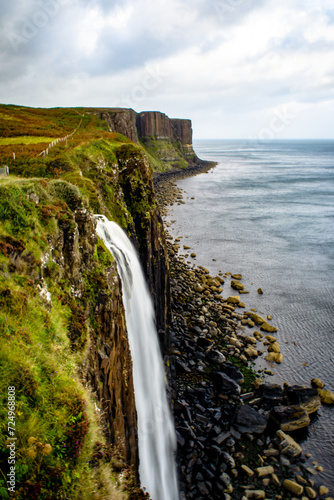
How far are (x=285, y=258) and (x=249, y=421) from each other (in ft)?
93.4

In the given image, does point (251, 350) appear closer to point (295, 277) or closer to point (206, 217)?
point (295, 277)

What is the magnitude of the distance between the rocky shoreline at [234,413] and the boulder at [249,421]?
49mm

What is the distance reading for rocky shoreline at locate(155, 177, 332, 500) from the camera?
14.9m

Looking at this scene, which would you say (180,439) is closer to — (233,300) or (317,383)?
(317,383)

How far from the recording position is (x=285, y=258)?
139 ft

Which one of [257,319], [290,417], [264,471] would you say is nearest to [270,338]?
[257,319]

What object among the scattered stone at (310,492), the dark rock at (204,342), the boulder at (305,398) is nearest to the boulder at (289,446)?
the scattered stone at (310,492)

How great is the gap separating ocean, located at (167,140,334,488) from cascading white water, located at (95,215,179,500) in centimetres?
765

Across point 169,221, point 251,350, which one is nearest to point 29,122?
point 169,221

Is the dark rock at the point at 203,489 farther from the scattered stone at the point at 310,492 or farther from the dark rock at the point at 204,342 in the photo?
the dark rock at the point at 204,342

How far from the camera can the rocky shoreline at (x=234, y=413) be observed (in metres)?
14.9

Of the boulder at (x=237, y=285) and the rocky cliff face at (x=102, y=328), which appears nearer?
the rocky cliff face at (x=102, y=328)

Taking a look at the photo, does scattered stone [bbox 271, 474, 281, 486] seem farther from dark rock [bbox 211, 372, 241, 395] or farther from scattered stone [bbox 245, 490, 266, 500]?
dark rock [bbox 211, 372, 241, 395]

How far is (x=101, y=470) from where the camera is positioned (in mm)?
5988
